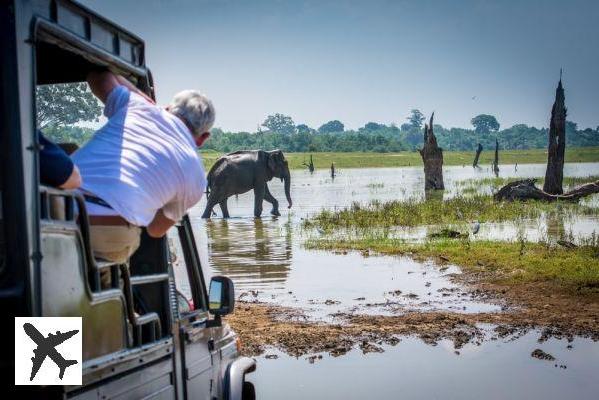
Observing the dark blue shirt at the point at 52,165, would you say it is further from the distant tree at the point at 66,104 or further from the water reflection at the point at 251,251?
the water reflection at the point at 251,251

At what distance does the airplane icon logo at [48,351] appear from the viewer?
3.25m

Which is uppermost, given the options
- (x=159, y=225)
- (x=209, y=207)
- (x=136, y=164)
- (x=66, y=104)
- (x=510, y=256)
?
(x=66, y=104)

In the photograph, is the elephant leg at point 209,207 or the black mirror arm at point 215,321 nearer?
the black mirror arm at point 215,321

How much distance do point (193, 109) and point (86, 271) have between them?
1267 mm

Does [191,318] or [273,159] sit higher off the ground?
[273,159]

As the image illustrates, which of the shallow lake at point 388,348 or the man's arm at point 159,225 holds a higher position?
the man's arm at point 159,225

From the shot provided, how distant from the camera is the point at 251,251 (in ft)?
63.9

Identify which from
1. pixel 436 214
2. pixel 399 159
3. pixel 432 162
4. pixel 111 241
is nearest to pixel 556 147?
pixel 432 162

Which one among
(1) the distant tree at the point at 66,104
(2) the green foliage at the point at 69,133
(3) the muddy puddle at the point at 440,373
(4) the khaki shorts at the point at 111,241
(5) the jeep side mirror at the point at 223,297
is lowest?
(3) the muddy puddle at the point at 440,373

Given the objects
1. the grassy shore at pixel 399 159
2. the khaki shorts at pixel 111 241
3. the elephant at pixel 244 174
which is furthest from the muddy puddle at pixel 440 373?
the grassy shore at pixel 399 159

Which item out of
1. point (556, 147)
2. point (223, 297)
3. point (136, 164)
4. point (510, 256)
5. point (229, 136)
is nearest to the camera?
point (136, 164)

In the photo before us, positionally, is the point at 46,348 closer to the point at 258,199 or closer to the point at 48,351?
the point at 48,351

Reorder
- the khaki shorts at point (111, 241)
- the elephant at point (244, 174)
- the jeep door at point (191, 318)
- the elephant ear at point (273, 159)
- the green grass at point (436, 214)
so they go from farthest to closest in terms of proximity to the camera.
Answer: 1. the elephant ear at point (273, 159)
2. the elephant at point (244, 174)
3. the green grass at point (436, 214)
4. the jeep door at point (191, 318)
5. the khaki shorts at point (111, 241)

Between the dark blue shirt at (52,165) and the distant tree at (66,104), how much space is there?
1766mm
